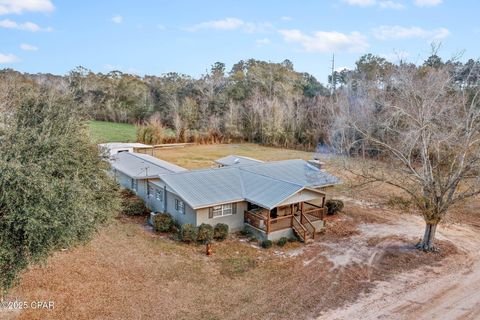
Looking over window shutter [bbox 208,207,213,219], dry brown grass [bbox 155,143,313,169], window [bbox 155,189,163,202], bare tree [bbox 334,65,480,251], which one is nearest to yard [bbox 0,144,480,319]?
window shutter [bbox 208,207,213,219]

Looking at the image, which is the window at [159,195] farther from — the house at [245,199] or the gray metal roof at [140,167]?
the gray metal roof at [140,167]

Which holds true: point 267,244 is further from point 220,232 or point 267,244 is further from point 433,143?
point 433,143

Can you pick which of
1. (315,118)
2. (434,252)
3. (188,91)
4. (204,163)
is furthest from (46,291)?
(188,91)

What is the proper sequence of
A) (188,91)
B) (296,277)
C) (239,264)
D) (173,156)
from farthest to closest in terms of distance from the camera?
(188,91) → (173,156) → (239,264) → (296,277)

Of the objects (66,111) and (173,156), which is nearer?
(66,111)

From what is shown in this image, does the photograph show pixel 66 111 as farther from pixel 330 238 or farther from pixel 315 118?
pixel 315 118

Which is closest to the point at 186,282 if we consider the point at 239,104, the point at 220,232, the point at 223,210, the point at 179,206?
the point at 220,232

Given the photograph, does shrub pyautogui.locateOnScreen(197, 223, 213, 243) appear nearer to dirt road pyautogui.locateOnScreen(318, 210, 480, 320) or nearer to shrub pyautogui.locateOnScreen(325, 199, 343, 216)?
dirt road pyautogui.locateOnScreen(318, 210, 480, 320)
